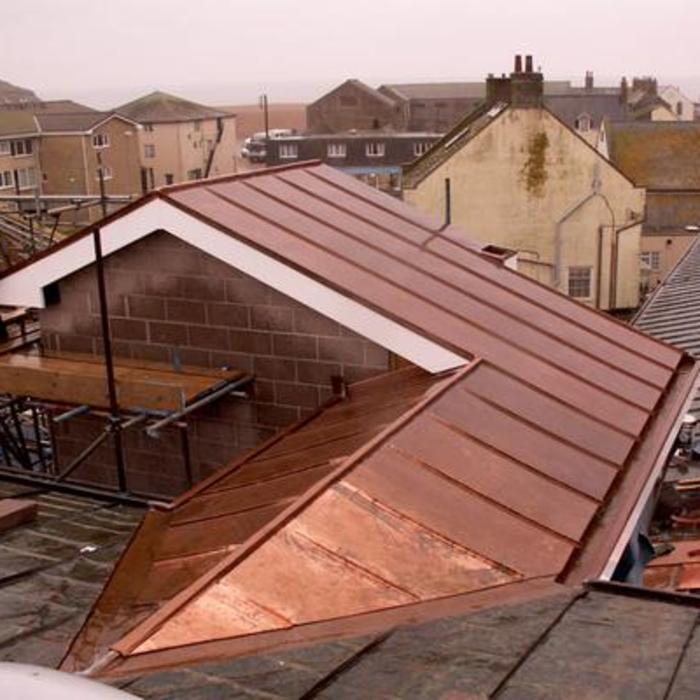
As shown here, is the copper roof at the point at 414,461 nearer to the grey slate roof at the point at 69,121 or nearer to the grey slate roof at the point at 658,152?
the grey slate roof at the point at 658,152

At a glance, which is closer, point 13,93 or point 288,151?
point 288,151

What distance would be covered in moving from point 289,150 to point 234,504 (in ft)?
231

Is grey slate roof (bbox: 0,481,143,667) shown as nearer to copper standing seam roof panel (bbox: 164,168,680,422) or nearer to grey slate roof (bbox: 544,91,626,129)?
copper standing seam roof panel (bbox: 164,168,680,422)

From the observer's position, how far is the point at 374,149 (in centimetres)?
7550

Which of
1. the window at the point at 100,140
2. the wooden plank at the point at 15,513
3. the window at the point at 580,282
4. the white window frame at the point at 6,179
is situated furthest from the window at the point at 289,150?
the wooden plank at the point at 15,513

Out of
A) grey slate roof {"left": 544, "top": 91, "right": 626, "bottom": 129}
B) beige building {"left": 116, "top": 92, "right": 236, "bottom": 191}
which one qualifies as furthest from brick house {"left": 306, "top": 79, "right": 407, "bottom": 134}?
grey slate roof {"left": 544, "top": 91, "right": 626, "bottom": 129}

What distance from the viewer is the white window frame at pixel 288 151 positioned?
2985 inches

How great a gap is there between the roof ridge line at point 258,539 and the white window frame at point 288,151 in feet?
226

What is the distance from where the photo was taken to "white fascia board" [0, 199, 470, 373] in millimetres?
10070

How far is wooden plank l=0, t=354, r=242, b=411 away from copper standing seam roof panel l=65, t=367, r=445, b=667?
51.0 inches

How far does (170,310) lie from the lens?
11.6 m

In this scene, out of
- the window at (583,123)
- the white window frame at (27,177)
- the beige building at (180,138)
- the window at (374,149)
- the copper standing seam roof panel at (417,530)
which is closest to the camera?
the copper standing seam roof panel at (417,530)

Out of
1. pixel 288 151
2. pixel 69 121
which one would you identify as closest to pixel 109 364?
pixel 69 121

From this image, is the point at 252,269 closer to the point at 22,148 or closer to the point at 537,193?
the point at 537,193
